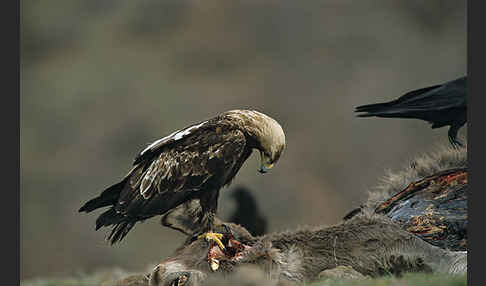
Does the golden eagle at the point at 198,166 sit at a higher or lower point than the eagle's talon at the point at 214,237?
higher

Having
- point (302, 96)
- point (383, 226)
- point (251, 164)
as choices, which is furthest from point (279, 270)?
point (302, 96)

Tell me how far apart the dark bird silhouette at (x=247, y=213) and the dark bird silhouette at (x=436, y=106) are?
4.04 feet

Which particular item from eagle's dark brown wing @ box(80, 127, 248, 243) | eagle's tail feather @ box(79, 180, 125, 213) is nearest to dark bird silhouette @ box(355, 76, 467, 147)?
eagle's dark brown wing @ box(80, 127, 248, 243)

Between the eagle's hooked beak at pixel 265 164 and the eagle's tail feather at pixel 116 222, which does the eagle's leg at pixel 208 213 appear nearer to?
the eagle's hooked beak at pixel 265 164

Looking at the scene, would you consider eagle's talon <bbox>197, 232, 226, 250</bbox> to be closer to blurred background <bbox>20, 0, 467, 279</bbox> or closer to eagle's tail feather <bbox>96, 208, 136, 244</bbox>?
eagle's tail feather <bbox>96, 208, 136, 244</bbox>

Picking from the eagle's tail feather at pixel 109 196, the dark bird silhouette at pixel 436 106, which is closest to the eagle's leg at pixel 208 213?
the eagle's tail feather at pixel 109 196

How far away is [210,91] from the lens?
5297mm

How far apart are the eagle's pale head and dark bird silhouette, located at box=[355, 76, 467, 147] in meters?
0.87

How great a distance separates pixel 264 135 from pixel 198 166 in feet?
1.62

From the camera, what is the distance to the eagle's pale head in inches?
170

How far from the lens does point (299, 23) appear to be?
514 centimetres

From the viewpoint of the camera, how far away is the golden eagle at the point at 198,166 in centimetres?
425

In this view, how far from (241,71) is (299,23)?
1.99 feet

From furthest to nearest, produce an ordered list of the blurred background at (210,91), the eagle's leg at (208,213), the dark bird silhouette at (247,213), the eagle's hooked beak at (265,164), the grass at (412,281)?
the dark bird silhouette at (247,213) < the blurred background at (210,91) < the eagle's hooked beak at (265,164) < the eagle's leg at (208,213) < the grass at (412,281)
